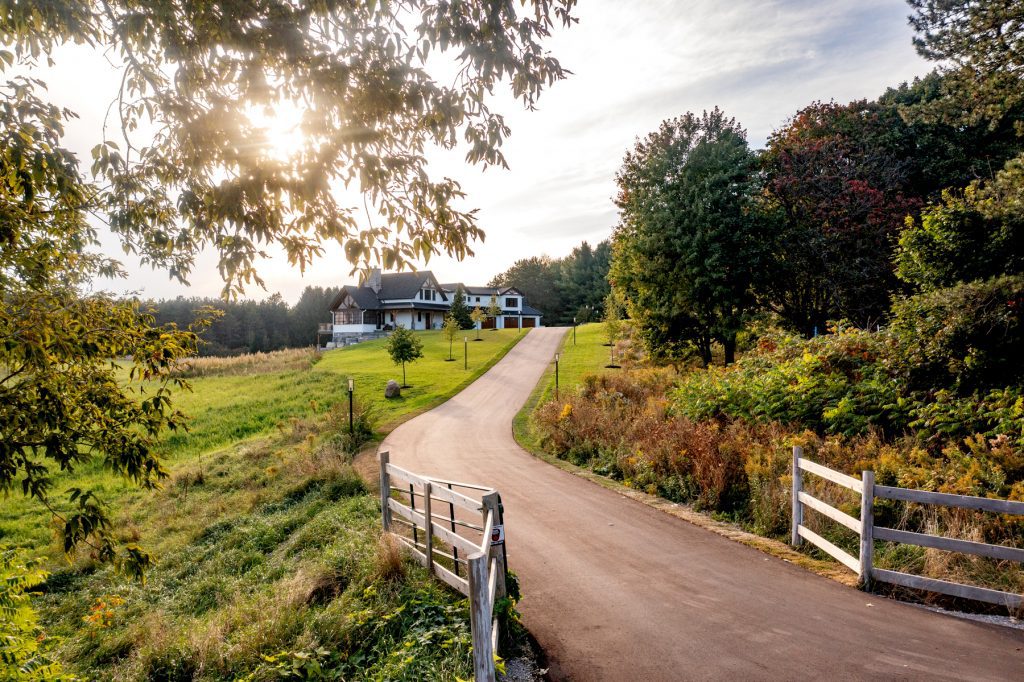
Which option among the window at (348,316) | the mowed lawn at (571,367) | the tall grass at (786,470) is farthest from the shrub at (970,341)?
the window at (348,316)

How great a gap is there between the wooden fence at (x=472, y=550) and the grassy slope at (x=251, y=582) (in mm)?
387

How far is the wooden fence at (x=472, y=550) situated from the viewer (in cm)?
437

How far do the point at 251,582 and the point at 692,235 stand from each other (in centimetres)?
2074

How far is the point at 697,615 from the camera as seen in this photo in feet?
22.2

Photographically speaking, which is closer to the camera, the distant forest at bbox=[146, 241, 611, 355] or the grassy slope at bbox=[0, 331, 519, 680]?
the grassy slope at bbox=[0, 331, 519, 680]

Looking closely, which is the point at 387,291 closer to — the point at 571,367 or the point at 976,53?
the point at 571,367

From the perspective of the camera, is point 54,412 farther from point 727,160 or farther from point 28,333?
point 727,160

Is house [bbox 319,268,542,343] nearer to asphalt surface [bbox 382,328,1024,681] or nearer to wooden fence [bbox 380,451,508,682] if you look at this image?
wooden fence [bbox 380,451,508,682]

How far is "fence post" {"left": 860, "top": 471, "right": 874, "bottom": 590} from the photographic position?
7.25m

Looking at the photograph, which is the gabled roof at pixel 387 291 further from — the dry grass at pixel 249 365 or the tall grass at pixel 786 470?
the tall grass at pixel 786 470

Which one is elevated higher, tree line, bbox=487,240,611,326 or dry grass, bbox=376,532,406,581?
tree line, bbox=487,240,611,326

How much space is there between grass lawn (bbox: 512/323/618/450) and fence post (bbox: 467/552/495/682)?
14.5 metres

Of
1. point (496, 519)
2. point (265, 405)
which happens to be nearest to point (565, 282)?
point (265, 405)

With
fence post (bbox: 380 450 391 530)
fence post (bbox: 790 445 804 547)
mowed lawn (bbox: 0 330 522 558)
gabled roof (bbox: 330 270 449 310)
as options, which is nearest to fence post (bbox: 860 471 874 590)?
fence post (bbox: 790 445 804 547)
